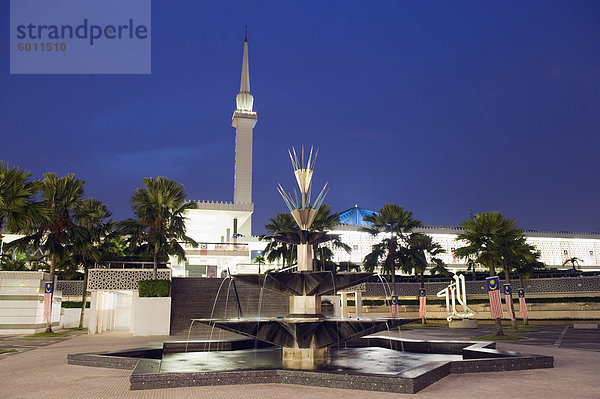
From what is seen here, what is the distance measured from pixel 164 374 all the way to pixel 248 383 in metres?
1.57

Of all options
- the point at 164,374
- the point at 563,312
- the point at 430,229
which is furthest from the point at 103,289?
the point at 430,229

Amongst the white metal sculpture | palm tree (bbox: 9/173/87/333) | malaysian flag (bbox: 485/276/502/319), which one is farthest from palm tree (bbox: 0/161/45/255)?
the white metal sculpture

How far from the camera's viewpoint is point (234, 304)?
24.4 metres

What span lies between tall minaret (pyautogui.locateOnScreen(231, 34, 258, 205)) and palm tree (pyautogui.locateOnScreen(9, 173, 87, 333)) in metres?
26.7

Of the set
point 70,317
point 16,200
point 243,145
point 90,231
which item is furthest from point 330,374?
point 243,145

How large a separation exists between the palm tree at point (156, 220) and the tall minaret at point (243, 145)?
969 inches

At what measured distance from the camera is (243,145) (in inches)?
2138

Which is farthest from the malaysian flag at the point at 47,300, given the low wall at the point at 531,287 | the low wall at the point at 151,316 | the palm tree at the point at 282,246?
the low wall at the point at 531,287

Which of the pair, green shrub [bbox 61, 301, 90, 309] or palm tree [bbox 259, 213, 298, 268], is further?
green shrub [bbox 61, 301, 90, 309]

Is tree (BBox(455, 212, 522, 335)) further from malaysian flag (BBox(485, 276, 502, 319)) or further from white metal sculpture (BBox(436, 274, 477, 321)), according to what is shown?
malaysian flag (BBox(485, 276, 502, 319))

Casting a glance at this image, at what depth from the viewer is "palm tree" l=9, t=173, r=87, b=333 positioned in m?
23.4

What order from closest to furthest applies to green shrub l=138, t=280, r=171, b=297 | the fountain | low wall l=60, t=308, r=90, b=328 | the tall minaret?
1. the fountain
2. green shrub l=138, t=280, r=171, b=297
3. low wall l=60, t=308, r=90, b=328
4. the tall minaret

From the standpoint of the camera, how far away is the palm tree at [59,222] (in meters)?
23.4

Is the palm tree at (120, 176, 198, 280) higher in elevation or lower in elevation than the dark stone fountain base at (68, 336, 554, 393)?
higher
